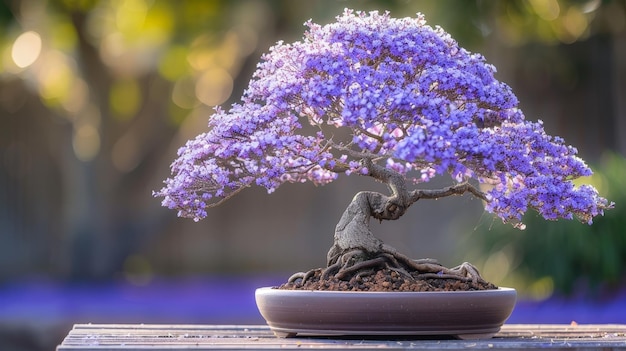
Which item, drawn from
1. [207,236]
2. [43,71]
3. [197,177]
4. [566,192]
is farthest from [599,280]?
[43,71]

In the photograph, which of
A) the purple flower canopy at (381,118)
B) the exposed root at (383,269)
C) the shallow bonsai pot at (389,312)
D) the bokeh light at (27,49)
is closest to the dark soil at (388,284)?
the exposed root at (383,269)

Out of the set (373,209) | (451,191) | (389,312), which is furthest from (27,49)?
(389,312)

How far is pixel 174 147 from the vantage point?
989 centimetres

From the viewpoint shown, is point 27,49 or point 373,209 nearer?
point 373,209

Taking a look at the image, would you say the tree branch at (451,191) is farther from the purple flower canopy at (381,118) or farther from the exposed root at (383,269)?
the exposed root at (383,269)

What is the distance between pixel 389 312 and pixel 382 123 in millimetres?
494

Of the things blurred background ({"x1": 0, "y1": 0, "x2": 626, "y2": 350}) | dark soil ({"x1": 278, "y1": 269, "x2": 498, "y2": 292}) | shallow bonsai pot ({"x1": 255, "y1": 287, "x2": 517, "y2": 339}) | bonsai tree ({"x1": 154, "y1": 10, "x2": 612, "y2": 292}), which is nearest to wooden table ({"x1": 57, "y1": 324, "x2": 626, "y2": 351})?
shallow bonsai pot ({"x1": 255, "y1": 287, "x2": 517, "y2": 339})

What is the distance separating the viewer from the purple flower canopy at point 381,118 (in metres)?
2.54

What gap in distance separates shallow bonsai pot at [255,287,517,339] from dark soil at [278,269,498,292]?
11cm

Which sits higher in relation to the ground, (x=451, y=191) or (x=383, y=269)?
(x=451, y=191)

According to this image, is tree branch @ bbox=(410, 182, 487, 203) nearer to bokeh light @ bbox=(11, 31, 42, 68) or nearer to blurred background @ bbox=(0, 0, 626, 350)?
blurred background @ bbox=(0, 0, 626, 350)

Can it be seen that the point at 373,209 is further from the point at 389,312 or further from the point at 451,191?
the point at 389,312

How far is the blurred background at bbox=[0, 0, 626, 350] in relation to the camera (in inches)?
334

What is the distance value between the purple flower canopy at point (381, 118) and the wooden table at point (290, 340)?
13.8 inches
